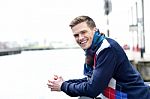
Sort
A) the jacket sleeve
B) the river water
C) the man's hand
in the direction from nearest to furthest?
the jacket sleeve < the man's hand < the river water

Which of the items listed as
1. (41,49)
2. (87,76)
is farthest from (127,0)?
(41,49)

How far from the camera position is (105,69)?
2.80 meters

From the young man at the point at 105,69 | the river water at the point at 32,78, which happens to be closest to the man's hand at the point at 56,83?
the young man at the point at 105,69

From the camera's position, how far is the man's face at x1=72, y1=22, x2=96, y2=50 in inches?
112

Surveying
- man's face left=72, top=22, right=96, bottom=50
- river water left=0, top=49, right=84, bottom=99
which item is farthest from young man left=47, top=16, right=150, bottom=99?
river water left=0, top=49, right=84, bottom=99

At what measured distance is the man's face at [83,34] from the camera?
2846mm

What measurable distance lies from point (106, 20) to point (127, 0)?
3.89m

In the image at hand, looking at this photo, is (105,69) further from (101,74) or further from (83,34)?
(83,34)

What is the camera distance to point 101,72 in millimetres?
2812

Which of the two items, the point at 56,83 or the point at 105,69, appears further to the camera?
the point at 56,83

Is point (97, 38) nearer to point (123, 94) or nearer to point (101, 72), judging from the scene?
point (101, 72)

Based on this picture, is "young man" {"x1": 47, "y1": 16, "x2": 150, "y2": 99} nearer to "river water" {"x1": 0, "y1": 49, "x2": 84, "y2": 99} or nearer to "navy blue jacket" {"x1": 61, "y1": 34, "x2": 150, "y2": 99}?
"navy blue jacket" {"x1": 61, "y1": 34, "x2": 150, "y2": 99}

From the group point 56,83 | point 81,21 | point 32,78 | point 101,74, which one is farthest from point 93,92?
point 32,78

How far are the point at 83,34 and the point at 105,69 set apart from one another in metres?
0.28
